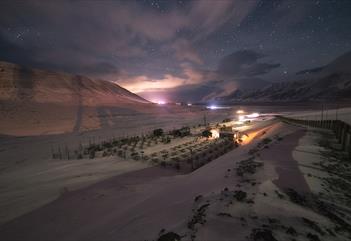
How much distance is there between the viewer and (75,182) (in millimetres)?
10344

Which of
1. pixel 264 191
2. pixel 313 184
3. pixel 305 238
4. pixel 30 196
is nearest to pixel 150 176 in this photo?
pixel 30 196

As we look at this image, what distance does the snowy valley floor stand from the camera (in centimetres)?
430

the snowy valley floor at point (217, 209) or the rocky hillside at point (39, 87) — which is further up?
the rocky hillside at point (39, 87)

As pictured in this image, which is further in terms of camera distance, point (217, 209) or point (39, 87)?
point (39, 87)

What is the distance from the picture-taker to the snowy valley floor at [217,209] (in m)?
4.30

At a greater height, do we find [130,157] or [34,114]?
[34,114]

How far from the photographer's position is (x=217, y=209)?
16.7 feet

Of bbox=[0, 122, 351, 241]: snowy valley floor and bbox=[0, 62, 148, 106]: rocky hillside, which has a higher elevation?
bbox=[0, 62, 148, 106]: rocky hillside

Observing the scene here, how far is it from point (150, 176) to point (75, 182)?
4.17 meters

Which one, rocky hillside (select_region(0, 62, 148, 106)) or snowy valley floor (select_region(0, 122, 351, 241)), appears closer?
snowy valley floor (select_region(0, 122, 351, 241))

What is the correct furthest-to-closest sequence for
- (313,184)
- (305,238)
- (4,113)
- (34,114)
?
(34,114) < (4,113) < (313,184) < (305,238)

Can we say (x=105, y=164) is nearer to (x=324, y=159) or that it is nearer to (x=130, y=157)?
(x=130, y=157)

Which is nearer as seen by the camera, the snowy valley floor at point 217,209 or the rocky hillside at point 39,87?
the snowy valley floor at point 217,209

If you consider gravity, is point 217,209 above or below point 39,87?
below
